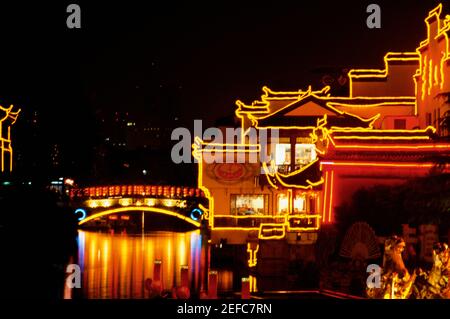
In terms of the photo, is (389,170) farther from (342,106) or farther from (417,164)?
(342,106)

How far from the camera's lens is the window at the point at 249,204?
103 ft

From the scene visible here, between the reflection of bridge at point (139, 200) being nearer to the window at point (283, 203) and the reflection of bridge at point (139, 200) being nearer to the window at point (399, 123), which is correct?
the window at point (283, 203)

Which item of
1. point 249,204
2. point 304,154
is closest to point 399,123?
point 304,154

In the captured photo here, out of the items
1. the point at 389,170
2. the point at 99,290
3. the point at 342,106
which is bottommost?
the point at 99,290

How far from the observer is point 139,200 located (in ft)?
149

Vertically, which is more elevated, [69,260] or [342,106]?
[342,106]

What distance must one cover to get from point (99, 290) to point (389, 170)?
28.5 ft

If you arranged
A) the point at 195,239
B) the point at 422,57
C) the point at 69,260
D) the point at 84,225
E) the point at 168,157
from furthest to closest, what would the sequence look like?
1. the point at 168,157
2. the point at 84,225
3. the point at 195,239
4. the point at 69,260
5. the point at 422,57

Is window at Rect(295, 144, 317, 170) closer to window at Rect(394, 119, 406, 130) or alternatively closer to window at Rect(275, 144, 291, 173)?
window at Rect(275, 144, 291, 173)

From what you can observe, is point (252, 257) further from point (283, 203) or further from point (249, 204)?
point (283, 203)

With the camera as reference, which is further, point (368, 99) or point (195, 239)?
point (195, 239)

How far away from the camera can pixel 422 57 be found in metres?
27.0

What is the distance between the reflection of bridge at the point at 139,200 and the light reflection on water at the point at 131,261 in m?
1.52

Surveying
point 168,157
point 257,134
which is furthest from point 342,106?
point 168,157
